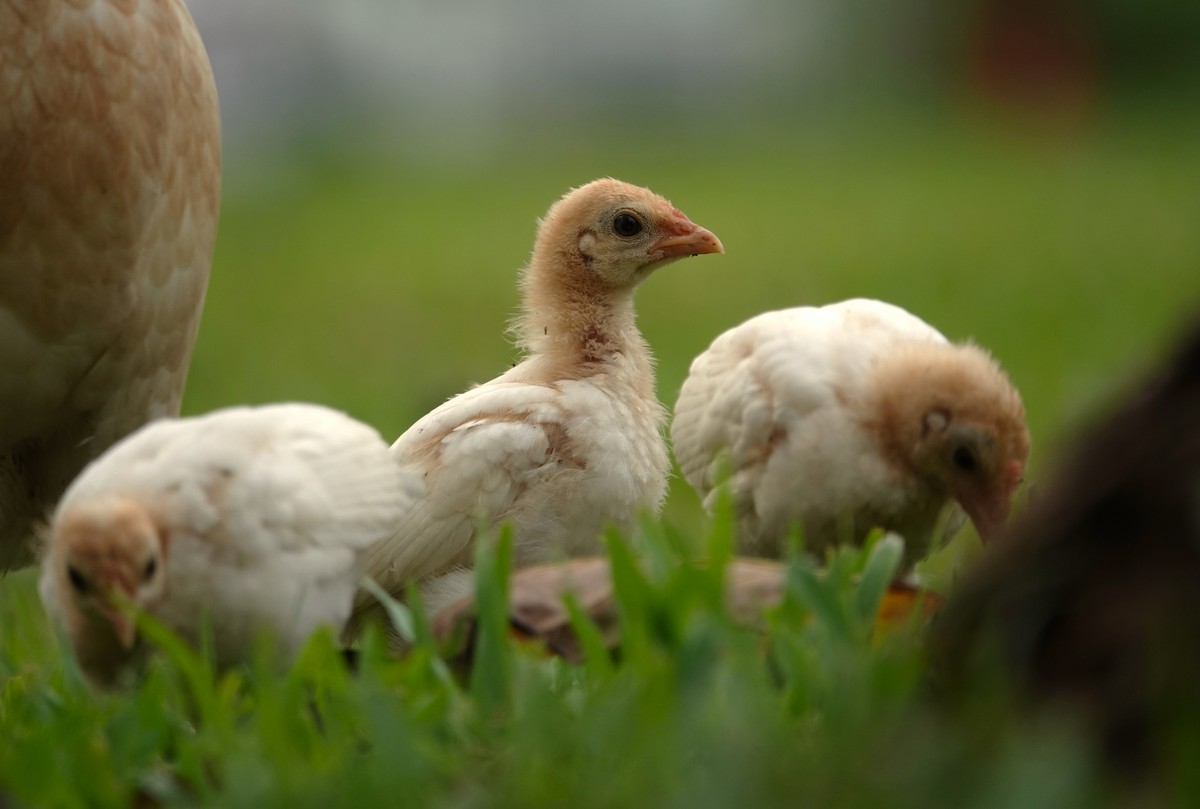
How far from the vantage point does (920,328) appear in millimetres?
3516

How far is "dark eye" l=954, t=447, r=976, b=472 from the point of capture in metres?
2.99

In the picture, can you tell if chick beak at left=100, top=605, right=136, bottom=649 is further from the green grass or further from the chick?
the chick

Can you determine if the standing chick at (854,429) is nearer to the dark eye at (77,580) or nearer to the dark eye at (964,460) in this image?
the dark eye at (964,460)

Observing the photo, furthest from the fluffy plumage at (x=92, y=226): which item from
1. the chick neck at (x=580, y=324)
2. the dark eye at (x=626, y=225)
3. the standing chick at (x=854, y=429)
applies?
the standing chick at (x=854, y=429)

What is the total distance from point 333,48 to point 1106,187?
15.5m

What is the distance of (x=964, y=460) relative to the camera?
9.87 ft

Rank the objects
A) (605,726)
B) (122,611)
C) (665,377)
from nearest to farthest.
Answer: (605,726) < (122,611) < (665,377)

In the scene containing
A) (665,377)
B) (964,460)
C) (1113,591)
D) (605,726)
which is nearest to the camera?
(1113,591)

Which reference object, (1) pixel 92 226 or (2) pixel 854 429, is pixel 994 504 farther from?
(1) pixel 92 226

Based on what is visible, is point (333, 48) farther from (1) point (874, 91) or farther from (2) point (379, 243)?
(2) point (379, 243)

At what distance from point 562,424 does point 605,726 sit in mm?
1291

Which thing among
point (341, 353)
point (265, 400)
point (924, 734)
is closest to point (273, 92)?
point (341, 353)

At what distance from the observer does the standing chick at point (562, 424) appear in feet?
10.6

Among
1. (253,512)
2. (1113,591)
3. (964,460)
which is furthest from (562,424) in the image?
(1113,591)
